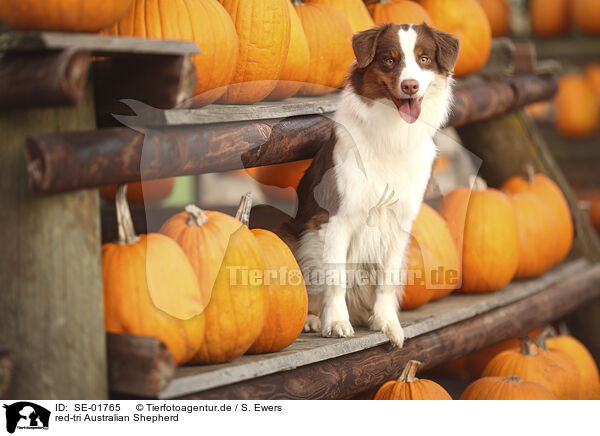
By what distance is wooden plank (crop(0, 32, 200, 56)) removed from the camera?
4.92ft

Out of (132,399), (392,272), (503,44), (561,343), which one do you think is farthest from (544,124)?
(132,399)

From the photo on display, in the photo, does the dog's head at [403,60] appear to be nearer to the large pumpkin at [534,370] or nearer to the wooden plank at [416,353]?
the wooden plank at [416,353]

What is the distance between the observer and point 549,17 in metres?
5.21

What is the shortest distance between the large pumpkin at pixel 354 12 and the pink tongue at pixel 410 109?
1.69 ft

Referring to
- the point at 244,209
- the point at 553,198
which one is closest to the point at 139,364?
the point at 244,209

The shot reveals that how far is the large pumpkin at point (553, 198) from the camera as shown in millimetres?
3533

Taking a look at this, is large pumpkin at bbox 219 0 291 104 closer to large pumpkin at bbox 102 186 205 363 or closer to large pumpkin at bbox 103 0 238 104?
large pumpkin at bbox 103 0 238 104

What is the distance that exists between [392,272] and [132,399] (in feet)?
3.37

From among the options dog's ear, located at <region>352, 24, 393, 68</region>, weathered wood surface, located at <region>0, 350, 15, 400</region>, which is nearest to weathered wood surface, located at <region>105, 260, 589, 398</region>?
weathered wood surface, located at <region>0, 350, 15, 400</region>

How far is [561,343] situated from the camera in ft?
10.9

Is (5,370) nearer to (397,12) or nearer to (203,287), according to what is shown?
(203,287)

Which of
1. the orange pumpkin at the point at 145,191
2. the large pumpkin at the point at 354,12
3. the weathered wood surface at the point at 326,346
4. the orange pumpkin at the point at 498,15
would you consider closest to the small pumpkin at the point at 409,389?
the weathered wood surface at the point at 326,346
